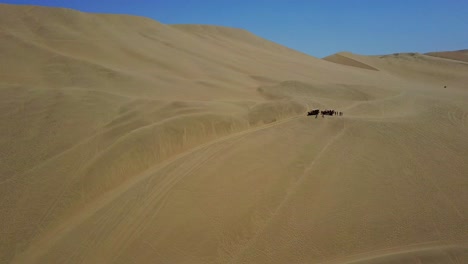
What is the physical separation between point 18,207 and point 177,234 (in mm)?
2292

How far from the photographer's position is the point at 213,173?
18.4 ft

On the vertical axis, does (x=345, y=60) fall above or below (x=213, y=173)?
above

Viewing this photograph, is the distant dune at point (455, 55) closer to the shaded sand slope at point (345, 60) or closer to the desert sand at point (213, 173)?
the shaded sand slope at point (345, 60)

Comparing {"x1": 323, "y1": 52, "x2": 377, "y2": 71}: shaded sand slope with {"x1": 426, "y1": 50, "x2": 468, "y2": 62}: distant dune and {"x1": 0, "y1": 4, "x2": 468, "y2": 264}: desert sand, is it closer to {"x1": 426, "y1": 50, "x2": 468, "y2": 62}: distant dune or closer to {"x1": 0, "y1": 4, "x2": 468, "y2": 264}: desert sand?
{"x1": 426, "y1": 50, "x2": 468, "y2": 62}: distant dune

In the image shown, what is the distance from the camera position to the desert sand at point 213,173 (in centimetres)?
432

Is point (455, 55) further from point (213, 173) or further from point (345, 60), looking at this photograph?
point (213, 173)

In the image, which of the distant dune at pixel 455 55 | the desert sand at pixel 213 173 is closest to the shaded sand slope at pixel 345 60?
the distant dune at pixel 455 55

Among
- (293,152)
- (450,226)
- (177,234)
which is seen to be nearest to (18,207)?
(177,234)

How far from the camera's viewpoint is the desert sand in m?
4.32

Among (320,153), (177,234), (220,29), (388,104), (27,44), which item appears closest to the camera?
(177,234)

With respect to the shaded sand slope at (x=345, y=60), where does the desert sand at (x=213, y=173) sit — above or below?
below

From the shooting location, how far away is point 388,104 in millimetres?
10672

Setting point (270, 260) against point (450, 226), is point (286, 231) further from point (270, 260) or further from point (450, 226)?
point (450, 226)

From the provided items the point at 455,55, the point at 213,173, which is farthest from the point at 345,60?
the point at 213,173
